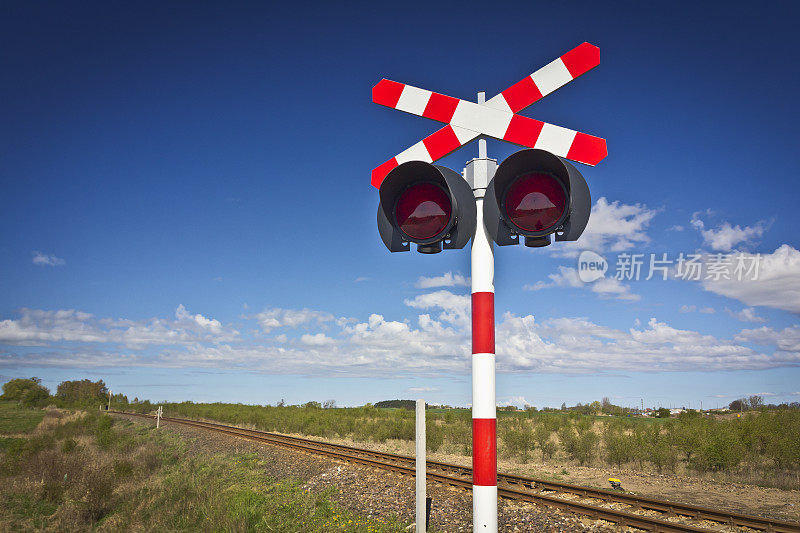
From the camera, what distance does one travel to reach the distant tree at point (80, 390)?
7606cm

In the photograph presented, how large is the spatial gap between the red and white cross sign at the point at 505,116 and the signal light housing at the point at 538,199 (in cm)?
33

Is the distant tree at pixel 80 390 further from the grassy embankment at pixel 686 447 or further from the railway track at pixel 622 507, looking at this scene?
the railway track at pixel 622 507

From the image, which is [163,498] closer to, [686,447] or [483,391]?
[483,391]

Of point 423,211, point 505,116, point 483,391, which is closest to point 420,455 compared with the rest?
point 483,391

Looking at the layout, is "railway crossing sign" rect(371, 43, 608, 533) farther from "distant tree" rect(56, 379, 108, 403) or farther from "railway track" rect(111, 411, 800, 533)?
"distant tree" rect(56, 379, 108, 403)

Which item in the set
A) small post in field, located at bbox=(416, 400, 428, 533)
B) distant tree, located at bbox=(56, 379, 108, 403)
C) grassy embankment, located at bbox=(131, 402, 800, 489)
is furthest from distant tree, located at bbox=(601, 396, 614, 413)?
distant tree, located at bbox=(56, 379, 108, 403)

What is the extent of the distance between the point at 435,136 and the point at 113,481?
1351 cm

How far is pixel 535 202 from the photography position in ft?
8.39

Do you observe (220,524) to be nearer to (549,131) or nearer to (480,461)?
(480,461)

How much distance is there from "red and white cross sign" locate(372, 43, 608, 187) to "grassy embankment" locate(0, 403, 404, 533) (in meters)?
6.07

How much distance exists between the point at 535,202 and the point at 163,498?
11.4m

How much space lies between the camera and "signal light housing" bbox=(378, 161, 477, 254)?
2764 mm

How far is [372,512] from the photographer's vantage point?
868 centimetres

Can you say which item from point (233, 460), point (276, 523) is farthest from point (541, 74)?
point (233, 460)
